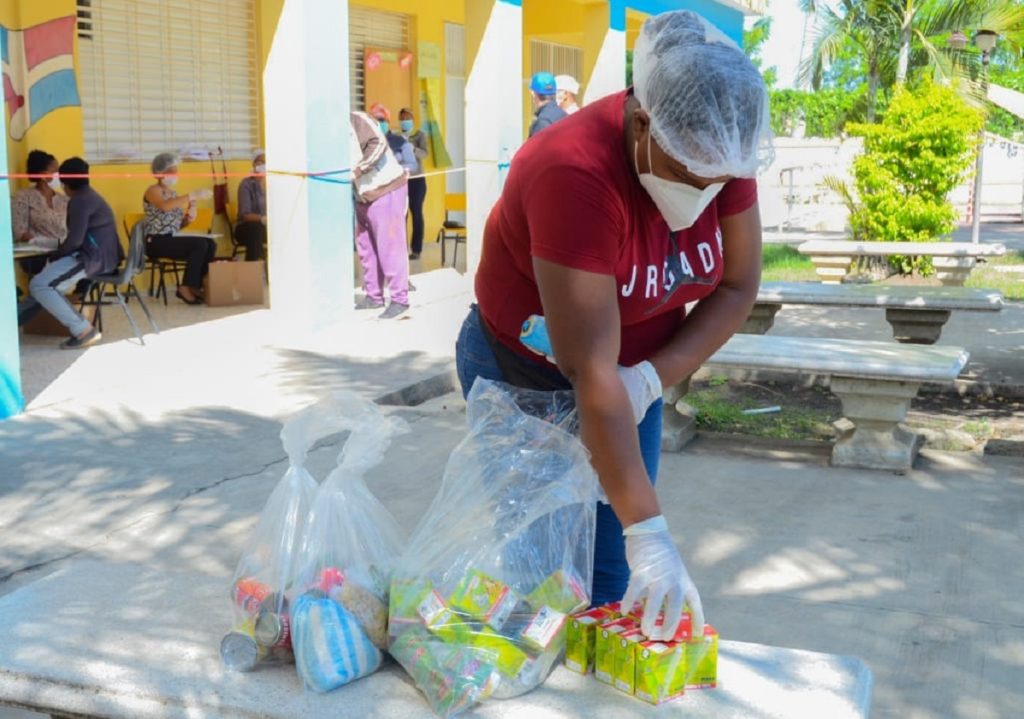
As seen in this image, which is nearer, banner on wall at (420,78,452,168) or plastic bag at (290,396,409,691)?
plastic bag at (290,396,409,691)

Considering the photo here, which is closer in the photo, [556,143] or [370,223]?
[556,143]

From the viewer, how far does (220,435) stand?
6438 mm

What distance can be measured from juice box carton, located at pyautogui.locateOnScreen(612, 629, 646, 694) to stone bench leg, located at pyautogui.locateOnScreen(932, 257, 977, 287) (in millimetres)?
11271

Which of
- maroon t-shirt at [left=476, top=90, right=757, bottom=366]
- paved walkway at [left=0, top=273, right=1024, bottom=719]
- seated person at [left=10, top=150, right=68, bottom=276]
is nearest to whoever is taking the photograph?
maroon t-shirt at [left=476, top=90, right=757, bottom=366]

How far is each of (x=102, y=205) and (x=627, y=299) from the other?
22.5 feet

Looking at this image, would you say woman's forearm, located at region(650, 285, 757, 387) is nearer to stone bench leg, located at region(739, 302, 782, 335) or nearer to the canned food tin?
the canned food tin

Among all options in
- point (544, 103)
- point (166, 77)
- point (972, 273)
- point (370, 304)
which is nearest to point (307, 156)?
point (370, 304)

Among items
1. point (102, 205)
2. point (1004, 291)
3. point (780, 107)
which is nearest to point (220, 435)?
point (102, 205)

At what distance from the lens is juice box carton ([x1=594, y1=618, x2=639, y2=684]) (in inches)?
89.3

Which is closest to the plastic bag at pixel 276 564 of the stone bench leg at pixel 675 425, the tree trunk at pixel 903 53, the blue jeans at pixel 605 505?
the blue jeans at pixel 605 505

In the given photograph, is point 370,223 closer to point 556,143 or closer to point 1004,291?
point 1004,291

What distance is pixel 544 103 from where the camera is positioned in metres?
10.3

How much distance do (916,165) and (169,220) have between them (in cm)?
810

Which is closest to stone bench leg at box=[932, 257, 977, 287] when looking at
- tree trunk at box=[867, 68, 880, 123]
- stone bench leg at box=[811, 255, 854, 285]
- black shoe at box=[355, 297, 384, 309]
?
stone bench leg at box=[811, 255, 854, 285]
